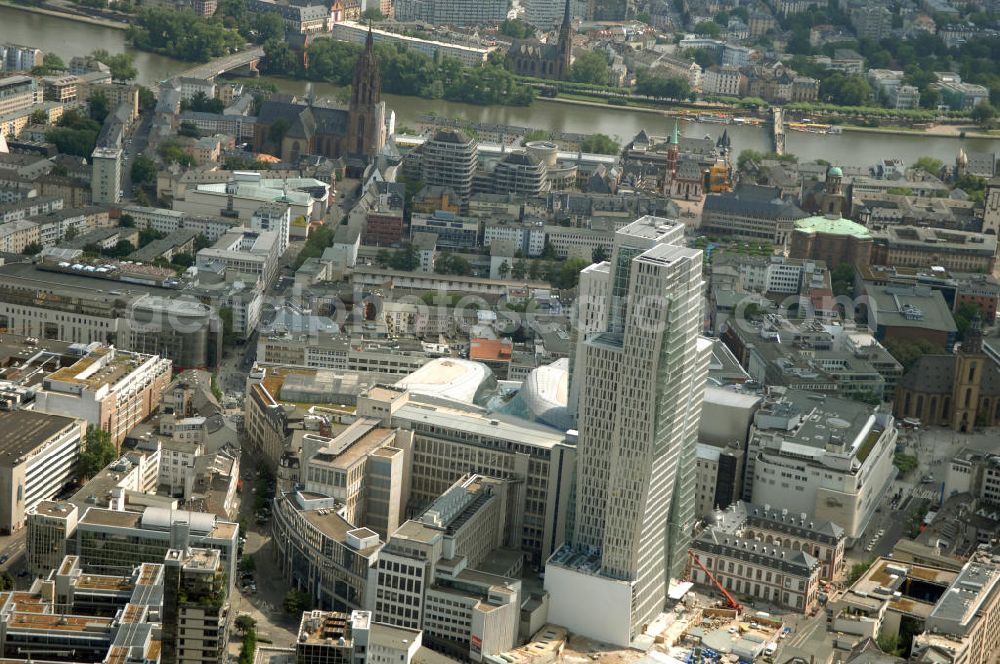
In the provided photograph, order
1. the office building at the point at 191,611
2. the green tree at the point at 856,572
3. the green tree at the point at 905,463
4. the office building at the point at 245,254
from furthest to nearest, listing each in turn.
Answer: the office building at the point at 245,254 → the green tree at the point at 905,463 → the green tree at the point at 856,572 → the office building at the point at 191,611

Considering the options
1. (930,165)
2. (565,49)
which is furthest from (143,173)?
(930,165)

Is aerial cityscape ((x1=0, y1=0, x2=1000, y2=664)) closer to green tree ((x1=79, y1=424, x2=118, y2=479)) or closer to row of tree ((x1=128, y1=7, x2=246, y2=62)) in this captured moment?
green tree ((x1=79, y1=424, x2=118, y2=479))

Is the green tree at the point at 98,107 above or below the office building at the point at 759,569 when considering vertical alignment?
above

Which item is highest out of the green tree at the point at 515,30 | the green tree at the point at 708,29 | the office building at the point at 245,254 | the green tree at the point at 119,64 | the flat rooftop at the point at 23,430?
the green tree at the point at 708,29

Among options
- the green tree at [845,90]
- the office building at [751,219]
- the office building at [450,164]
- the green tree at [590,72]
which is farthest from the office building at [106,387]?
the green tree at [845,90]

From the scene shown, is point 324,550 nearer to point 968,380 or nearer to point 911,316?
point 968,380

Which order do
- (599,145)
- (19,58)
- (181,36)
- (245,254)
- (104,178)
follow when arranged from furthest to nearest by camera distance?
(181,36) < (19,58) < (599,145) < (104,178) < (245,254)

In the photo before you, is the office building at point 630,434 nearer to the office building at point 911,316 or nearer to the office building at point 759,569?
the office building at point 759,569

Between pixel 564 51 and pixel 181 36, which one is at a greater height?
pixel 564 51
